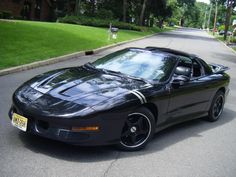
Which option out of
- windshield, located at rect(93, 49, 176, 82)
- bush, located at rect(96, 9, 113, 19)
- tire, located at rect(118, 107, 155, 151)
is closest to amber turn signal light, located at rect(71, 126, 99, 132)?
tire, located at rect(118, 107, 155, 151)

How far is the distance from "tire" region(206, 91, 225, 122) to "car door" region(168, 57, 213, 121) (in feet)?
1.24

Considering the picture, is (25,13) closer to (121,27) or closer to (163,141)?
(121,27)

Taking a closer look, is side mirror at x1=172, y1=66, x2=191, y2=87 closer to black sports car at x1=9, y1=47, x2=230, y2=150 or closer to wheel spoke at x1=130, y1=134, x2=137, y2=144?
black sports car at x1=9, y1=47, x2=230, y2=150

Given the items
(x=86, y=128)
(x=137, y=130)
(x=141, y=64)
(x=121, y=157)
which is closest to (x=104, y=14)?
(x=141, y=64)

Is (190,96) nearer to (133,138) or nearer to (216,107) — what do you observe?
(216,107)

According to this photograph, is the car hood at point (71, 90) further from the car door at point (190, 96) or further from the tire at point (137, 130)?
the car door at point (190, 96)

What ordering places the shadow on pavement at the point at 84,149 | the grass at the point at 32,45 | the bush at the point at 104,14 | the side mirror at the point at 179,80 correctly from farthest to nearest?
the bush at the point at 104,14 < the grass at the point at 32,45 < the side mirror at the point at 179,80 < the shadow on pavement at the point at 84,149

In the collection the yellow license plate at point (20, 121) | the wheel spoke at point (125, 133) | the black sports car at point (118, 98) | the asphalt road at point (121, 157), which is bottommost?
the asphalt road at point (121, 157)

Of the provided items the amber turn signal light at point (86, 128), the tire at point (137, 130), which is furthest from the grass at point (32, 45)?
the amber turn signal light at point (86, 128)

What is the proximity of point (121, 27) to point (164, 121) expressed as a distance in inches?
1520

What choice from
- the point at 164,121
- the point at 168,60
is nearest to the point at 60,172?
the point at 164,121

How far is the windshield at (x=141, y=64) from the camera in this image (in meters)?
6.62

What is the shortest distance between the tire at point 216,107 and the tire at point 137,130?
2356mm

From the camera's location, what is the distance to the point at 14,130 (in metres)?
6.19
